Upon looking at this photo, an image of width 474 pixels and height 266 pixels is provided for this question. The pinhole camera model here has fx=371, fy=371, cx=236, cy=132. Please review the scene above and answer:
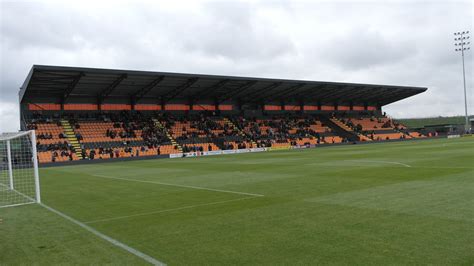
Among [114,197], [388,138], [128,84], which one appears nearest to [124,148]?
[128,84]

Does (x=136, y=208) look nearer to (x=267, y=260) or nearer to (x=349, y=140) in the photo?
(x=267, y=260)

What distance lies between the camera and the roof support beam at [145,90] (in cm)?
4609

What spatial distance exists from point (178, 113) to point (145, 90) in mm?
9368

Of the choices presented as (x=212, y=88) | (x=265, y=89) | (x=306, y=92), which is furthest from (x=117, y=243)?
(x=306, y=92)

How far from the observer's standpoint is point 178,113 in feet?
193

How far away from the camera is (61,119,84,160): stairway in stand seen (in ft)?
141

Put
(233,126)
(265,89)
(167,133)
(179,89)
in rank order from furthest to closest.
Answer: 1. (233,126)
2. (265,89)
3. (167,133)
4. (179,89)

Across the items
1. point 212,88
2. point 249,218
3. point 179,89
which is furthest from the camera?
point 212,88

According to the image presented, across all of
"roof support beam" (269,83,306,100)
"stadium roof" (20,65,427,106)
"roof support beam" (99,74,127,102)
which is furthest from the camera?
"roof support beam" (269,83,306,100)

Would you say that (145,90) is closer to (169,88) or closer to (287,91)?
(169,88)

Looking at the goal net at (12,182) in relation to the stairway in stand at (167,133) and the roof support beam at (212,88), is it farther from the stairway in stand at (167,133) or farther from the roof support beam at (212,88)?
the roof support beam at (212,88)

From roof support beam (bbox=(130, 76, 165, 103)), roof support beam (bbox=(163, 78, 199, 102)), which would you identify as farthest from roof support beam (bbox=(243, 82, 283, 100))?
roof support beam (bbox=(130, 76, 165, 103))

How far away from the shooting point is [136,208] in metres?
11.2

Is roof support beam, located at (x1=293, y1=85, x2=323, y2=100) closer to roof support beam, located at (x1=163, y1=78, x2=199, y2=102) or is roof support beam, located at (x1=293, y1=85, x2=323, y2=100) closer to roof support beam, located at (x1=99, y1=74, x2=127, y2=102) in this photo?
roof support beam, located at (x1=163, y1=78, x2=199, y2=102)
